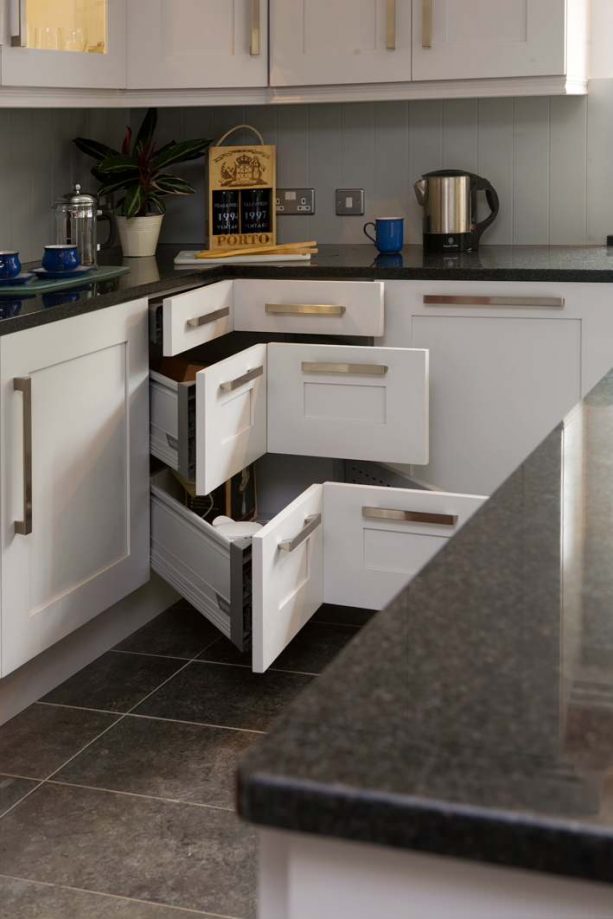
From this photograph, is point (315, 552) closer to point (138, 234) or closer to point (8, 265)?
point (8, 265)

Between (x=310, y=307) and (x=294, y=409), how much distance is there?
0.83 ft

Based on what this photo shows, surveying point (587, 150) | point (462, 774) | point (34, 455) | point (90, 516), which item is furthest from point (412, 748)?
point (587, 150)

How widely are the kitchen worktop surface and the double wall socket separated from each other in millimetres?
326

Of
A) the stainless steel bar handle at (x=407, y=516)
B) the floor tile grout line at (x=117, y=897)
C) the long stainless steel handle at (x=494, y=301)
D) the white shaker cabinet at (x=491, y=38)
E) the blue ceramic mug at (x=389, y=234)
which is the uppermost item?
the white shaker cabinet at (x=491, y=38)

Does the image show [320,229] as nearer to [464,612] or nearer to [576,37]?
[576,37]

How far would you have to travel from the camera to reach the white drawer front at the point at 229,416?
2598 mm

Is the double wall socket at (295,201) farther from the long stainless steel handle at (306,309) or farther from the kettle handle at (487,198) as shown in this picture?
the long stainless steel handle at (306,309)

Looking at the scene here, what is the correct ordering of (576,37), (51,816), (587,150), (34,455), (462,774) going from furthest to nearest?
(587,150), (576,37), (34,455), (51,816), (462,774)

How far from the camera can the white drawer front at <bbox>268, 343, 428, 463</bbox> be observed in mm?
2834

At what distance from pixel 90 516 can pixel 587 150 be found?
176 centimetres

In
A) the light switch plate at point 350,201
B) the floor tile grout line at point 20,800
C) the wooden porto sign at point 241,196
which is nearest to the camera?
the floor tile grout line at point 20,800

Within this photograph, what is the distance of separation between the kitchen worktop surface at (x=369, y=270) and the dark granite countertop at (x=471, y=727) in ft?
6.08

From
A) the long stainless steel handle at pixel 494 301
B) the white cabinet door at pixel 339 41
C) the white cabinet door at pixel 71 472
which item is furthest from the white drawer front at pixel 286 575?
the white cabinet door at pixel 339 41

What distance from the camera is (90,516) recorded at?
2.64m
